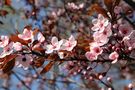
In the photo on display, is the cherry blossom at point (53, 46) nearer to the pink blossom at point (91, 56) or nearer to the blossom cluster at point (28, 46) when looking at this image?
the blossom cluster at point (28, 46)

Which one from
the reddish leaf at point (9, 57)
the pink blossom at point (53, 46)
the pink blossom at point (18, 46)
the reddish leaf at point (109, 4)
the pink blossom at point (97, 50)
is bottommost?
the pink blossom at point (97, 50)

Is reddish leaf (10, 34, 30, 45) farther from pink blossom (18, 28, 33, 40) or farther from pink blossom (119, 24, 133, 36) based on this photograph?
pink blossom (119, 24, 133, 36)

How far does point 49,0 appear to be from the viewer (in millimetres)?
6348

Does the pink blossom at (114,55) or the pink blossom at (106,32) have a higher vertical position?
the pink blossom at (106,32)

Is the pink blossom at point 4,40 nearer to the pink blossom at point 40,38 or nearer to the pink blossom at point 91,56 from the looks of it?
the pink blossom at point 40,38

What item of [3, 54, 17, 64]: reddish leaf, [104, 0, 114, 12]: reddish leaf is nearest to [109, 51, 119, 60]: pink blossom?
[104, 0, 114, 12]: reddish leaf

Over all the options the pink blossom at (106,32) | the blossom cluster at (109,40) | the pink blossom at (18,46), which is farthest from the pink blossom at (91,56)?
the pink blossom at (18,46)

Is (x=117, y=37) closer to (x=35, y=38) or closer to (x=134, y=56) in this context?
(x=134, y=56)

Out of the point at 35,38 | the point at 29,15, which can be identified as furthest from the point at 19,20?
the point at 35,38

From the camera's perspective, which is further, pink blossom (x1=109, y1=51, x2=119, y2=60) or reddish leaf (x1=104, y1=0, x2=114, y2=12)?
reddish leaf (x1=104, y1=0, x2=114, y2=12)

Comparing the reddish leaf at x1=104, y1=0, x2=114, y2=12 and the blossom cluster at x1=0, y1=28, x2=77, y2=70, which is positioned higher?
the reddish leaf at x1=104, y1=0, x2=114, y2=12

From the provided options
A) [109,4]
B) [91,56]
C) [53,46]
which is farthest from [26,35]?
[109,4]

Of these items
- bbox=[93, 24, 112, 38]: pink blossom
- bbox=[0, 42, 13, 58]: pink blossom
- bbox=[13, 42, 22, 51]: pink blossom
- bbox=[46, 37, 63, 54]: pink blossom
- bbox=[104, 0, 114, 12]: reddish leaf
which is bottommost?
bbox=[46, 37, 63, 54]: pink blossom

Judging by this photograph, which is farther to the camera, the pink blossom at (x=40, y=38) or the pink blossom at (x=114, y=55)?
the pink blossom at (x=40, y=38)
